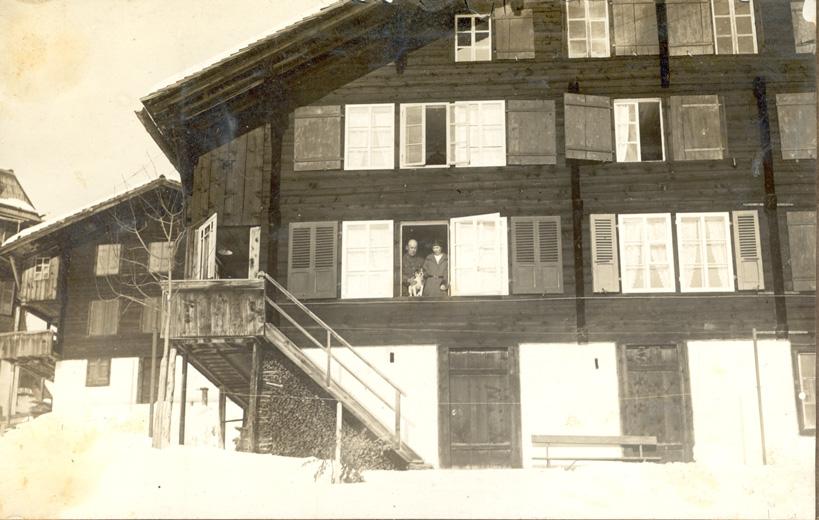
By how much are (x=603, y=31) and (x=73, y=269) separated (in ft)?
48.4

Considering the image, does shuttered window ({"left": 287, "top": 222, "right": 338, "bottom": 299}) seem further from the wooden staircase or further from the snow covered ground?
the snow covered ground

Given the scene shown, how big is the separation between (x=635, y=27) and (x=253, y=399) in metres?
9.49

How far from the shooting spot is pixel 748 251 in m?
14.8

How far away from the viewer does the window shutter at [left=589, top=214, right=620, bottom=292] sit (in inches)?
598

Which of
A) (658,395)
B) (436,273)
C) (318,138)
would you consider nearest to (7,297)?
(318,138)

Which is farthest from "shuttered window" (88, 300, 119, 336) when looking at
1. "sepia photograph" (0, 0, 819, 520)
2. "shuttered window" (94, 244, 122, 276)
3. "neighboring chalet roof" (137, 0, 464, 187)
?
"neighboring chalet roof" (137, 0, 464, 187)

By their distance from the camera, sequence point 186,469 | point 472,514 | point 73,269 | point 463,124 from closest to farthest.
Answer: point 472,514, point 186,469, point 463,124, point 73,269

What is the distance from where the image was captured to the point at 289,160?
52.4ft

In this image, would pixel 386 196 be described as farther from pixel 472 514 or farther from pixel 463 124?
pixel 472 514

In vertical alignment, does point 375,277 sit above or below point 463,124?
below

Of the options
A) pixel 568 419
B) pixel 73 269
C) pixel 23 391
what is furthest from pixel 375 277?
pixel 73 269

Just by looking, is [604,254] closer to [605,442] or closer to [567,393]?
[567,393]

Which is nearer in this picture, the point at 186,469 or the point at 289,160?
the point at 186,469

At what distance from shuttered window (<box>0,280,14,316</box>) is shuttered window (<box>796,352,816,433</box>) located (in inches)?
622
